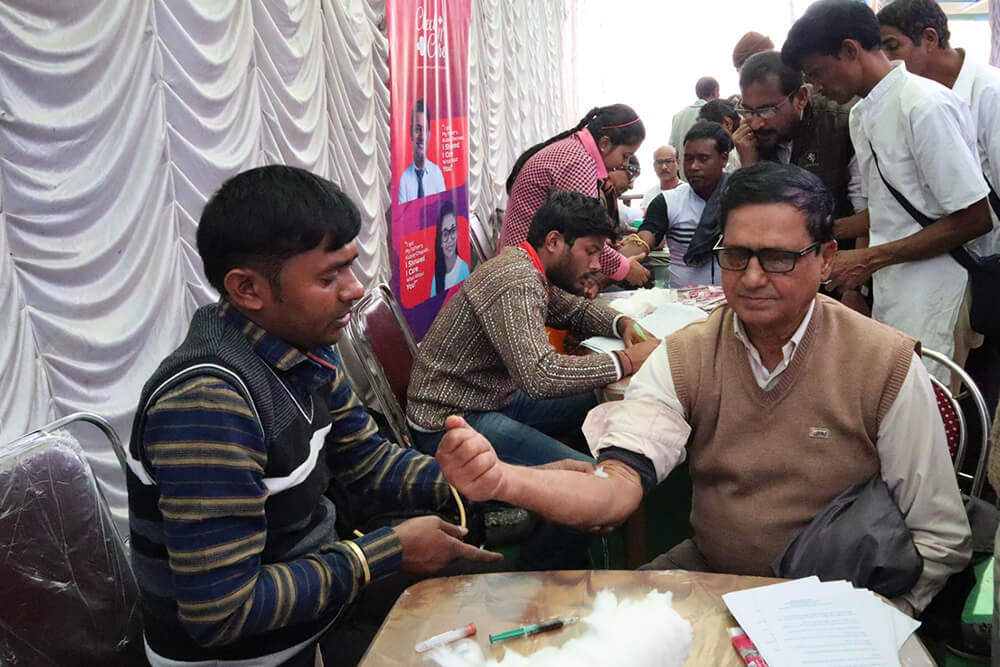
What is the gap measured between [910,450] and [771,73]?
7.66 feet

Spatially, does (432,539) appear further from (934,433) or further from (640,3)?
(640,3)

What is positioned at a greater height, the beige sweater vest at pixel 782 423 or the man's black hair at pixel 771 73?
the man's black hair at pixel 771 73

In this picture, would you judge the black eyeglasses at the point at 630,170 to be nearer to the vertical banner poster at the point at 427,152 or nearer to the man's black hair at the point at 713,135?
the man's black hair at the point at 713,135

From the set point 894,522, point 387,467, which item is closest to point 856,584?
point 894,522

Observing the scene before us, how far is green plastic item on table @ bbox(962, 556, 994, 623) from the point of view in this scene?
3.93 ft

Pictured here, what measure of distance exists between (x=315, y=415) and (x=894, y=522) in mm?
1051

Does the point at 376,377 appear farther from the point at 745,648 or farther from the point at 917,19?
the point at 917,19

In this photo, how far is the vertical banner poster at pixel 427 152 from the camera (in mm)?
3943

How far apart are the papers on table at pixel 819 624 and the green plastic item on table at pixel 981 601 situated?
21 cm

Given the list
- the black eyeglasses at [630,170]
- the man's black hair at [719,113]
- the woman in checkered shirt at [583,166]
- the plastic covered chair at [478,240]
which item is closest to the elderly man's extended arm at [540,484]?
the woman in checkered shirt at [583,166]

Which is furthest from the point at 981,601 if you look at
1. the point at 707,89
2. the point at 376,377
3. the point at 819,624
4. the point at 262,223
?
the point at 707,89

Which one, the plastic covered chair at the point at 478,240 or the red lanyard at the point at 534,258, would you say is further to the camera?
the plastic covered chair at the point at 478,240

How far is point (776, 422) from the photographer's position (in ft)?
4.94

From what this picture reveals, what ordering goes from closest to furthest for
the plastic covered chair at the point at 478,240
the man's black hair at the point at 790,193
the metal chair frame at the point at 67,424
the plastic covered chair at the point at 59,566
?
the plastic covered chair at the point at 59,566
the metal chair frame at the point at 67,424
the man's black hair at the point at 790,193
the plastic covered chair at the point at 478,240
